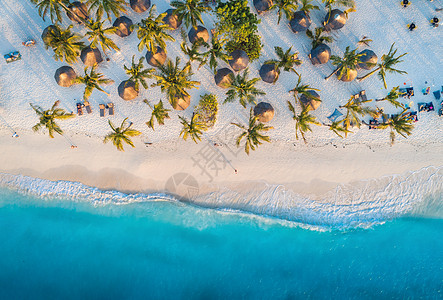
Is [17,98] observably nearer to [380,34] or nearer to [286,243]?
[286,243]

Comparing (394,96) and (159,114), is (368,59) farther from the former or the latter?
(159,114)

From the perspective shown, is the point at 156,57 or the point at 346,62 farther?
the point at 156,57

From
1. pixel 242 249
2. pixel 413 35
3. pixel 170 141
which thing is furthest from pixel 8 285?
pixel 413 35

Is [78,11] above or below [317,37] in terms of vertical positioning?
below

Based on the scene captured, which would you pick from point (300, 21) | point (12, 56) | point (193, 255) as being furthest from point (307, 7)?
point (12, 56)

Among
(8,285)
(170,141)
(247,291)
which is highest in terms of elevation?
(170,141)

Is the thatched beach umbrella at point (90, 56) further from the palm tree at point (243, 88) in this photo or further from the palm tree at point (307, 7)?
the palm tree at point (307, 7)
